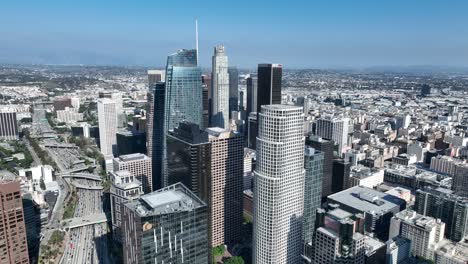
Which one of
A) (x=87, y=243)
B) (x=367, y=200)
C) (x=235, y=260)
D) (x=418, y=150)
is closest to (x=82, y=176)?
(x=87, y=243)

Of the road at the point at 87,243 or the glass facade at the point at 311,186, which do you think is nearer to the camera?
the glass facade at the point at 311,186

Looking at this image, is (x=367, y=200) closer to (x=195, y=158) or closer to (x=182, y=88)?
(x=195, y=158)

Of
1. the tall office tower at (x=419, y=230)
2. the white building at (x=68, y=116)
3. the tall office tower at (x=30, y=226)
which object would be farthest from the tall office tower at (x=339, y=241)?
the white building at (x=68, y=116)

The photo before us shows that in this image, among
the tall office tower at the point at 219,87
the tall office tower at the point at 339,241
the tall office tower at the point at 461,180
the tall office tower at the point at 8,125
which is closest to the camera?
the tall office tower at the point at 339,241

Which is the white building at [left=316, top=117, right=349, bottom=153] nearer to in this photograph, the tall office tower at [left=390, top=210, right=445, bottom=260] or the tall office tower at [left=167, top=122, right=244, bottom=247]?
the tall office tower at [left=390, top=210, right=445, bottom=260]

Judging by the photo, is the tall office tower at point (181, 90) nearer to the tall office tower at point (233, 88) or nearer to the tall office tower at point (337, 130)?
the tall office tower at point (337, 130)

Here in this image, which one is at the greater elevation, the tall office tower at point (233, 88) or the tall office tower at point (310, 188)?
A: the tall office tower at point (233, 88)

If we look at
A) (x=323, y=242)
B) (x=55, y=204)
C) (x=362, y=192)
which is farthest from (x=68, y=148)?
(x=323, y=242)

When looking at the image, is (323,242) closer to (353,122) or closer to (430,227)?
(430,227)
